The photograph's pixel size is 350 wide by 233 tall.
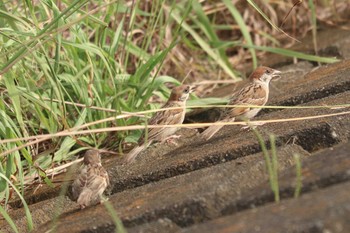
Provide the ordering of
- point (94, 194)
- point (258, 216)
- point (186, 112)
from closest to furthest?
point (258, 216) < point (94, 194) < point (186, 112)

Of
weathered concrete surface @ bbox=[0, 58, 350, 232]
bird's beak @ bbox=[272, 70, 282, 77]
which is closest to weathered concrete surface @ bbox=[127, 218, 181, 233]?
weathered concrete surface @ bbox=[0, 58, 350, 232]

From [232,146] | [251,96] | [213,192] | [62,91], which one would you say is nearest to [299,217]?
[213,192]

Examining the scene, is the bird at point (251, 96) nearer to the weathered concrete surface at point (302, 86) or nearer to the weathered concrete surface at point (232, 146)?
the weathered concrete surface at point (302, 86)

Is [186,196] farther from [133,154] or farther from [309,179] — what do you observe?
[133,154]

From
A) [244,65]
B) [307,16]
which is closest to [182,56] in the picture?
[244,65]

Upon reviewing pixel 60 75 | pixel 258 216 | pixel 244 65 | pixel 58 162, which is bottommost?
pixel 244 65

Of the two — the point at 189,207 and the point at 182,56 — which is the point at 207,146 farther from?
the point at 182,56

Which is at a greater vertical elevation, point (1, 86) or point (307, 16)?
point (1, 86)
